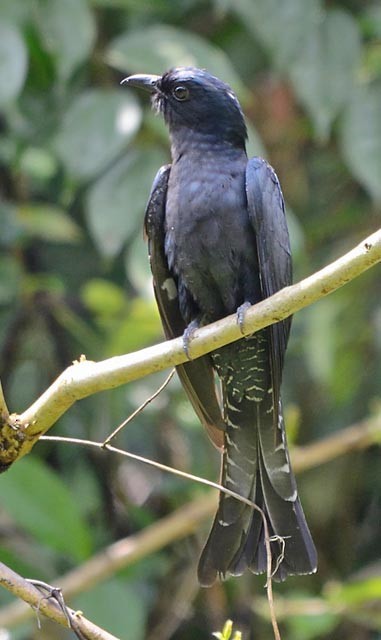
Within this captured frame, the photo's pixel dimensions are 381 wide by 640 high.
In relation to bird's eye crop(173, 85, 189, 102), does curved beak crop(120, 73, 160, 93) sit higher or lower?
higher

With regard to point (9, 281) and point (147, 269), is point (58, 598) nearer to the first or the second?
point (147, 269)

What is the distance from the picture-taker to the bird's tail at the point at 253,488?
10.9 feet

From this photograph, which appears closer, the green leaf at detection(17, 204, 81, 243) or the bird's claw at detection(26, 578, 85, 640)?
the bird's claw at detection(26, 578, 85, 640)

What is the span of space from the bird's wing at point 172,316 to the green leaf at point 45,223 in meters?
0.90

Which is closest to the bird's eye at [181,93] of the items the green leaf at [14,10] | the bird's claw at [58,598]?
the green leaf at [14,10]

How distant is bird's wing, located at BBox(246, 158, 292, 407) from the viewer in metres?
3.53

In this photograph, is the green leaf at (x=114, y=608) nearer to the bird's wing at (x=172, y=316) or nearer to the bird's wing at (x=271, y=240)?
the bird's wing at (x=172, y=316)

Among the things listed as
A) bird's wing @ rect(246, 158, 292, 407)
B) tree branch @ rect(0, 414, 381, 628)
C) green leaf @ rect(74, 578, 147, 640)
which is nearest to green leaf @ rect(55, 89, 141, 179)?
bird's wing @ rect(246, 158, 292, 407)

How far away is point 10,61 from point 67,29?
1.11 ft

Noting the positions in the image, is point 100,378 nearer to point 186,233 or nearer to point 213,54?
point 186,233

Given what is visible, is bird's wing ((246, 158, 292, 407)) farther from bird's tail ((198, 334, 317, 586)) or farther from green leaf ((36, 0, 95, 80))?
green leaf ((36, 0, 95, 80))

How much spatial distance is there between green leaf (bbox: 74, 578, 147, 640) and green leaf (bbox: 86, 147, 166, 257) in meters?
1.26

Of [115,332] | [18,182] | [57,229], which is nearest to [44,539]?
[115,332]

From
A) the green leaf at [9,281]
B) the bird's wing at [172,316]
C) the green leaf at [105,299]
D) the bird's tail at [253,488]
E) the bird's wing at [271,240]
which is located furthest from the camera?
the green leaf at [9,281]
